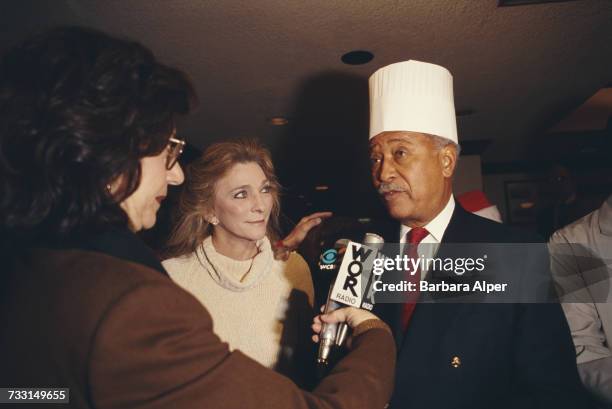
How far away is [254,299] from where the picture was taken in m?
1.79

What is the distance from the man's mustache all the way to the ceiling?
4.88 feet

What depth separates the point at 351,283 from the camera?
1035 mm

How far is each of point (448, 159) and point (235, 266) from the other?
3.29 feet

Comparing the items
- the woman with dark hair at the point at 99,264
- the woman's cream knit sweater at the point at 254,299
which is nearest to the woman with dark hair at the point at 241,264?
the woman's cream knit sweater at the point at 254,299

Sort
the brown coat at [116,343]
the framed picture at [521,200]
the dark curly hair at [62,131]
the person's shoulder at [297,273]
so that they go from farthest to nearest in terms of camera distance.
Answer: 1. the framed picture at [521,200]
2. the person's shoulder at [297,273]
3. the dark curly hair at [62,131]
4. the brown coat at [116,343]

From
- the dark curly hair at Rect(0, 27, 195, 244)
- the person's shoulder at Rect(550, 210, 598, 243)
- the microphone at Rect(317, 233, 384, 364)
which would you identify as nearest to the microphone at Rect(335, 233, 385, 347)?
the microphone at Rect(317, 233, 384, 364)

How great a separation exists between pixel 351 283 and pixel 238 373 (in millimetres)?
417

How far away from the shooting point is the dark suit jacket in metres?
1.04

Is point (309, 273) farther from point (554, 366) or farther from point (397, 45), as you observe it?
point (397, 45)

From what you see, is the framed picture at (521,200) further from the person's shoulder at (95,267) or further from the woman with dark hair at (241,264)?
the person's shoulder at (95,267)

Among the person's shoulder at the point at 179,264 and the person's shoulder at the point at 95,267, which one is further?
the person's shoulder at the point at 179,264

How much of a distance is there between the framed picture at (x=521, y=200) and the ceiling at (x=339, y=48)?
2.84m

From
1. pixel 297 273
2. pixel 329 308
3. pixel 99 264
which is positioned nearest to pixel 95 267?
pixel 99 264

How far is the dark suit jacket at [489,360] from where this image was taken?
1.04 m
